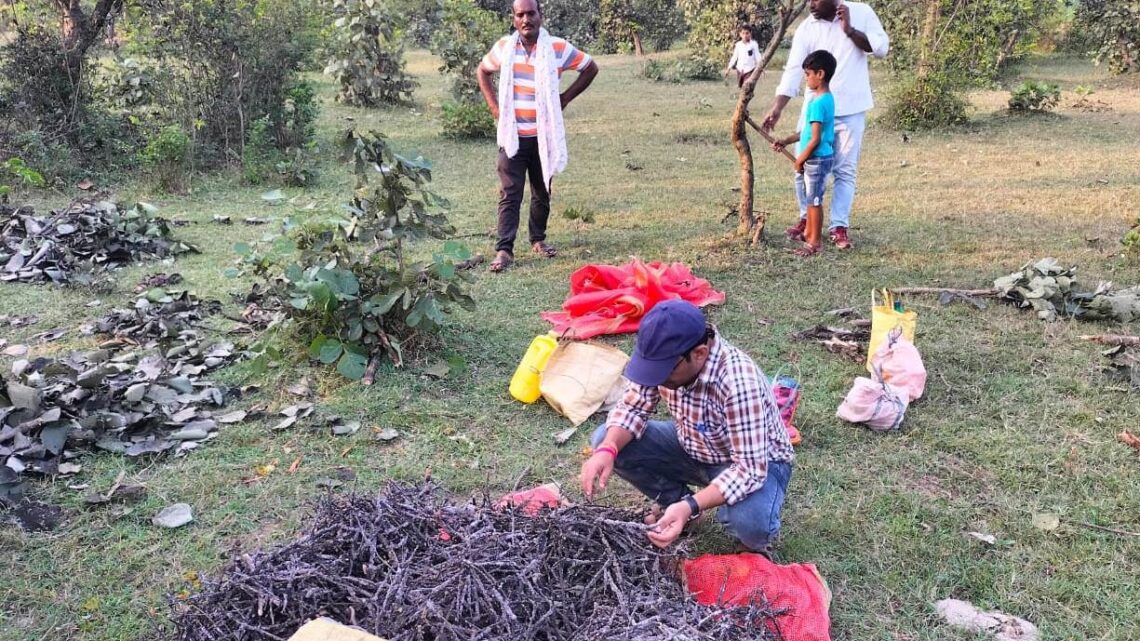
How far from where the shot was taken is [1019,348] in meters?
4.06

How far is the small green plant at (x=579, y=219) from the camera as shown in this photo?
19.6 ft

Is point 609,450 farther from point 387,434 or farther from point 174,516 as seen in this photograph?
point 174,516

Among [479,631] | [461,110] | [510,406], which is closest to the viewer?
[479,631]

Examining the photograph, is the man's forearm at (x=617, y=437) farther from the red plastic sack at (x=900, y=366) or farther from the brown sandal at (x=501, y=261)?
the brown sandal at (x=501, y=261)

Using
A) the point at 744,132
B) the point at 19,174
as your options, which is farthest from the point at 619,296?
the point at 19,174

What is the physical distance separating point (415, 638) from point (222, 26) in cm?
779

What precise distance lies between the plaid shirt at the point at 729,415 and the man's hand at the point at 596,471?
0.44 ft

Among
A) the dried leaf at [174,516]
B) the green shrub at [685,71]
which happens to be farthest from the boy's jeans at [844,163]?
the green shrub at [685,71]

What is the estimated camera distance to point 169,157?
293 inches

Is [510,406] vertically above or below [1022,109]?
below

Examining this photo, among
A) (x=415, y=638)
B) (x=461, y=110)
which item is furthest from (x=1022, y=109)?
(x=415, y=638)

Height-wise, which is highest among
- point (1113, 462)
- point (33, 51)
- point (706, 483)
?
point (33, 51)

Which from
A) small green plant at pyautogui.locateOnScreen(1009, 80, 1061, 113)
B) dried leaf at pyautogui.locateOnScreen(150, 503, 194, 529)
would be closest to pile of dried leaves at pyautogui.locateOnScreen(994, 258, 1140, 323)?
dried leaf at pyautogui.locateOnScreen(150, 503, 194, 529)

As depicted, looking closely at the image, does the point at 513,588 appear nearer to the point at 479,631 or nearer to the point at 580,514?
the point at 479,631
